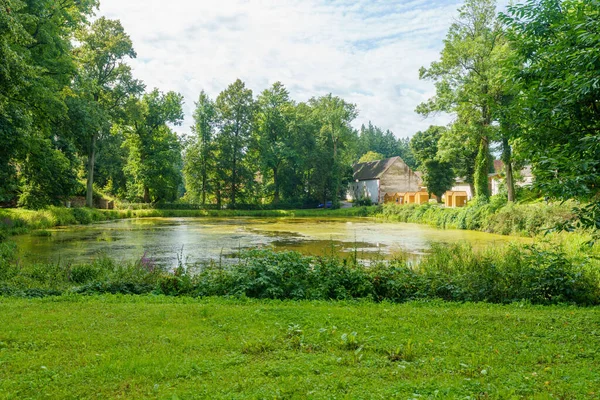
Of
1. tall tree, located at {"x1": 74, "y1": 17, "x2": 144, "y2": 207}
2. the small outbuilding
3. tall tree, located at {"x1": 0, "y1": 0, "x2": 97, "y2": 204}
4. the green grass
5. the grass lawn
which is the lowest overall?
the grass lawn

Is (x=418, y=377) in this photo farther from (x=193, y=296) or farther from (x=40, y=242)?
(x=40, y=242)

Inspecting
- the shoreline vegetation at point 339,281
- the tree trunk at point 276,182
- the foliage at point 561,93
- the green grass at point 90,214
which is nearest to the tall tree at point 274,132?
the tree trunk at point 276,182

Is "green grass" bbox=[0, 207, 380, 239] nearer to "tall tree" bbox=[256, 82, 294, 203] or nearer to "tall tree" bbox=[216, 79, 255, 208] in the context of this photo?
"tall tree" bbox=[216, 79, 255, 208]

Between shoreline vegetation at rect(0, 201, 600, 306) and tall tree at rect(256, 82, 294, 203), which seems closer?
shoreline vegetation at rect(0, 201, 600, 306)

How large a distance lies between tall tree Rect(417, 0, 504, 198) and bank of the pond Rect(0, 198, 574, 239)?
3.40m

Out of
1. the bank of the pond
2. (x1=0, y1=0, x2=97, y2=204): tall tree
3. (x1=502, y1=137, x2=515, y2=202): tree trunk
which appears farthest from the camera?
(x1=502, y1=137, x2=515, y2=202): tree trunk

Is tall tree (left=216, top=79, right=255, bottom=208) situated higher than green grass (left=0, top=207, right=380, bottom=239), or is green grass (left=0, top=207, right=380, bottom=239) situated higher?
tall tree (left=216, top=79, right=255, bottom=208)

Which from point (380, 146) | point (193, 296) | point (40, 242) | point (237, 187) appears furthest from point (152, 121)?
point (380, 146)

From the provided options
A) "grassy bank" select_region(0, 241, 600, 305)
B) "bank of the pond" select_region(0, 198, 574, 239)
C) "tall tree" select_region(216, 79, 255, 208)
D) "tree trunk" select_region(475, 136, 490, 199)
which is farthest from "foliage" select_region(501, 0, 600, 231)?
"tall tree" select_region(216, 79, 255, 208)

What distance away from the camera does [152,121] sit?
48625 millimetres

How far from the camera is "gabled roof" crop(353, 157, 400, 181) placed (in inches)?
2505

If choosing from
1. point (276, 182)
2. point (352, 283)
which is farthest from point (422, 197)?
point (352, 283)

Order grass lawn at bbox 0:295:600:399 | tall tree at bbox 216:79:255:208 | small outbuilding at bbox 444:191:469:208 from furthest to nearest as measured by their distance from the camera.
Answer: tall tree at bbox 216:79:255:208
small outbuilding at bbox 444:191:469:208
grass lawn at bbox 0:295:600:399

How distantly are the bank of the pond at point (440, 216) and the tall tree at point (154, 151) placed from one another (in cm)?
497
